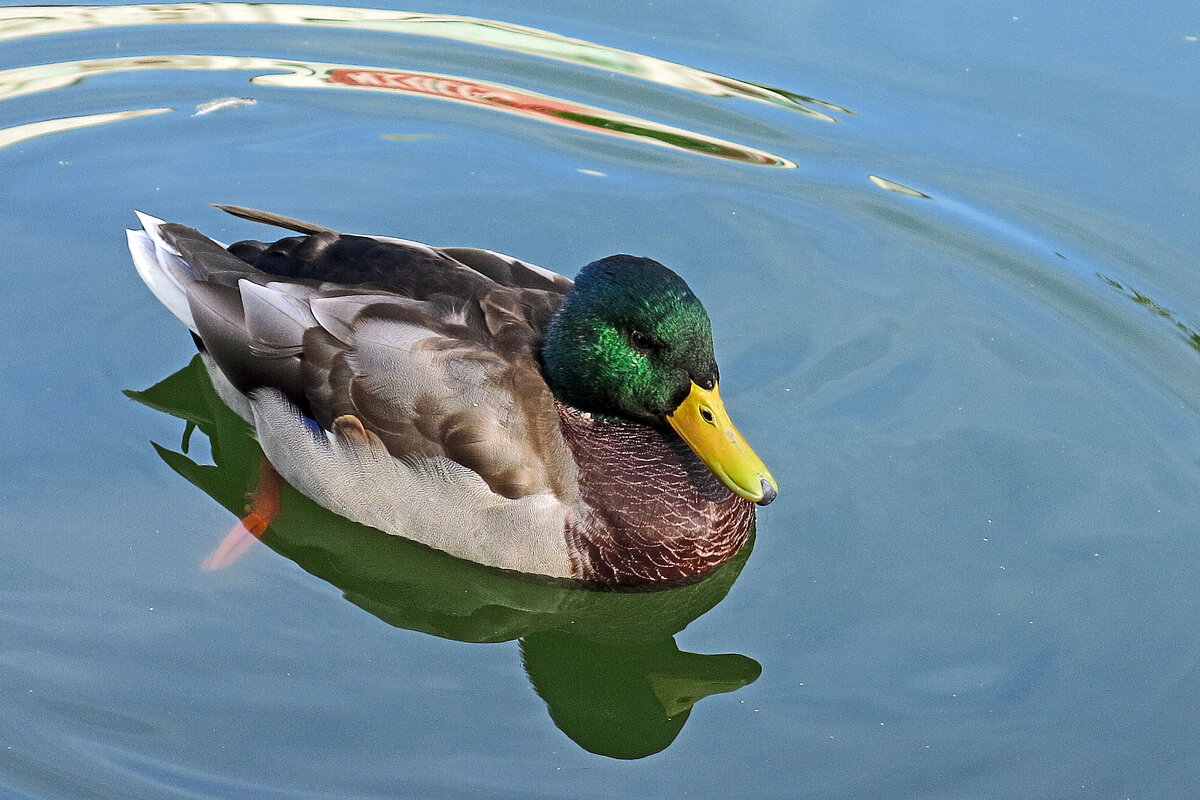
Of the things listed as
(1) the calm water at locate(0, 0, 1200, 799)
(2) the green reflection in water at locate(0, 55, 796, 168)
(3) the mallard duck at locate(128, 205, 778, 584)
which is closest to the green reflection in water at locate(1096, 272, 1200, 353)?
(1) the calm water at locate(0, 0, 1200, 799)

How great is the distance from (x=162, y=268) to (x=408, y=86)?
271 centimetres

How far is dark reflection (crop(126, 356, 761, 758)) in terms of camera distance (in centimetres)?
523

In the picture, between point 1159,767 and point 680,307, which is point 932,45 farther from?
point 1159,767

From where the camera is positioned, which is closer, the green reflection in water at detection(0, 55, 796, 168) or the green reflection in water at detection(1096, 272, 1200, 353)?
the green reflection in water at detection(1096, 272, 1200, 353)

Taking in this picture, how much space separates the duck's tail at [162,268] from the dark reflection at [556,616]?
25.4 inches

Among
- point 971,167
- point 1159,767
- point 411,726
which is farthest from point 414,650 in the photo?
point 971,167

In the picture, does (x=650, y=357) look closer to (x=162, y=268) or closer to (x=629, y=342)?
(x=629, y=342)

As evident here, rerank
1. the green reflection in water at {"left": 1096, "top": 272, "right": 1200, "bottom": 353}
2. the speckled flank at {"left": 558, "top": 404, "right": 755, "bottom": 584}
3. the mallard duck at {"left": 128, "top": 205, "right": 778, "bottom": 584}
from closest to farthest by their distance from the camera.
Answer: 1. the mallard duck at {"left": 128, "top": 205, "right": 778, "bottom": 584}
2. the speckled flank at {"left": 558, "top": 404, "right": 755, "bottom": 584}
3. the green reflection in water at {"left": 1096, "top": 272, "right": 1200, "bottom": 353}

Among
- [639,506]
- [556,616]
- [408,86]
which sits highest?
[408,86]

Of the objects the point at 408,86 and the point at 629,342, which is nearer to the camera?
the point at 629,342

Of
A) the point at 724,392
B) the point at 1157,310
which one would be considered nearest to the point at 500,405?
the point at 724,392

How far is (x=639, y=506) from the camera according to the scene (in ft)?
18.1

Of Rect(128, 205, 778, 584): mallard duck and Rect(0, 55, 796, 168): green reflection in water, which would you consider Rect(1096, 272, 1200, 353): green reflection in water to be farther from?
Rect(128, 205, 778, 584): mallard duck

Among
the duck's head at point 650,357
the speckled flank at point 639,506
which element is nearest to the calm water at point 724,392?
the speckled flank at point 639,506
